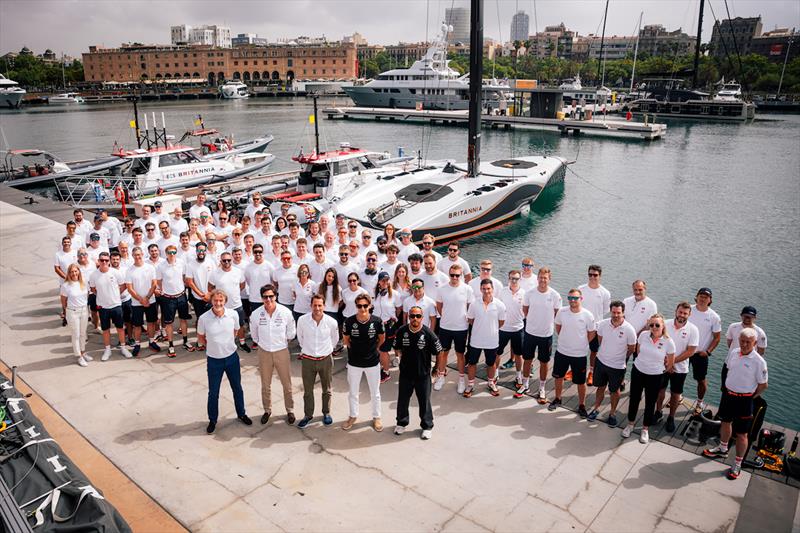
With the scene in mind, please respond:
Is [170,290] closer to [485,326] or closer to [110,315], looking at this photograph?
[110,315]

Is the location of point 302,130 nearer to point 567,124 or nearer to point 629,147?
point 567,124

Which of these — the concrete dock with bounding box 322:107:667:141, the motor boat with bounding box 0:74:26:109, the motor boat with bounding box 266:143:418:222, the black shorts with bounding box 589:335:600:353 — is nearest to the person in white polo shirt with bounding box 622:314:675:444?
the black shorts with bounding box 589:335:600:353

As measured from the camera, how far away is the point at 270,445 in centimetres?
600

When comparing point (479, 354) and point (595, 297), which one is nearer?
point (479, 354)

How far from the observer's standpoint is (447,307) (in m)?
7.07

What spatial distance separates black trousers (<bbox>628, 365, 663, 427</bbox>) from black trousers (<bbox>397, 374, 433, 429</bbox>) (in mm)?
2375

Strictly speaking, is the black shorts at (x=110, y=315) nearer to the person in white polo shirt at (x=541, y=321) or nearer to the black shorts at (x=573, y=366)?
the person in white polo shirt at (x=541, y=321)

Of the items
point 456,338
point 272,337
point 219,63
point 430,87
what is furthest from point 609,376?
point 219,63

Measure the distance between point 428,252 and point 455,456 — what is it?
3117 millimetres

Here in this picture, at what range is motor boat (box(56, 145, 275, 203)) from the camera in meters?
20.3

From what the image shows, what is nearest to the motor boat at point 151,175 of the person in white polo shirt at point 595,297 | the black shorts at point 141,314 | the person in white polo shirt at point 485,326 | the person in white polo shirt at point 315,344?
the black shorts at point 141,314

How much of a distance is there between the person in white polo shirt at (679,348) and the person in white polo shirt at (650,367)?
0.61 feet

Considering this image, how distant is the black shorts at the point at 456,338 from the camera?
7094 mm

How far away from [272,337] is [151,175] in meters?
17.4
